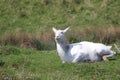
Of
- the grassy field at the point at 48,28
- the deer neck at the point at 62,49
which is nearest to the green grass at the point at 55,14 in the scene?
the grassy field at the point at 48,28

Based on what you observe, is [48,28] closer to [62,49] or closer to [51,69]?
[62,49]

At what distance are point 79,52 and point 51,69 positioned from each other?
1.72 meters

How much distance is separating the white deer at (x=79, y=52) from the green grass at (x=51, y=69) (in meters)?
0.31

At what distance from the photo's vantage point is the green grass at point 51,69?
11555 millimetres

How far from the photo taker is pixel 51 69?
14.0 metres

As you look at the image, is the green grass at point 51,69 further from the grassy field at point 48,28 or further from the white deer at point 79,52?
the white deer at point 79,52

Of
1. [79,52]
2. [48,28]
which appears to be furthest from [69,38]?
[79,52]

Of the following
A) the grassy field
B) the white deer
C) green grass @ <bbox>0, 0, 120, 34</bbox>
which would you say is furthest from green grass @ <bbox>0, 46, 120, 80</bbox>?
green grass @ <bbox>0, 0, 120, 34</bbox>

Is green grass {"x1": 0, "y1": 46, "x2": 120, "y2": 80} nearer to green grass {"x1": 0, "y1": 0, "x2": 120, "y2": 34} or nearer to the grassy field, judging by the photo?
the grassy field

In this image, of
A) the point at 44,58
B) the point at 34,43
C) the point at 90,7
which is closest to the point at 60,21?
the point at 90,7

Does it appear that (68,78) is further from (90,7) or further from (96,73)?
(90,7)

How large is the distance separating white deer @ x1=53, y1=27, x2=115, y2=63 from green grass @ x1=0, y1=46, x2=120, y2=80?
0.31m

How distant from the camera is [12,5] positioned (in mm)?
33375

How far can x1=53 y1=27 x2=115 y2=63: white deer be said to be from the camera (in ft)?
50.5
